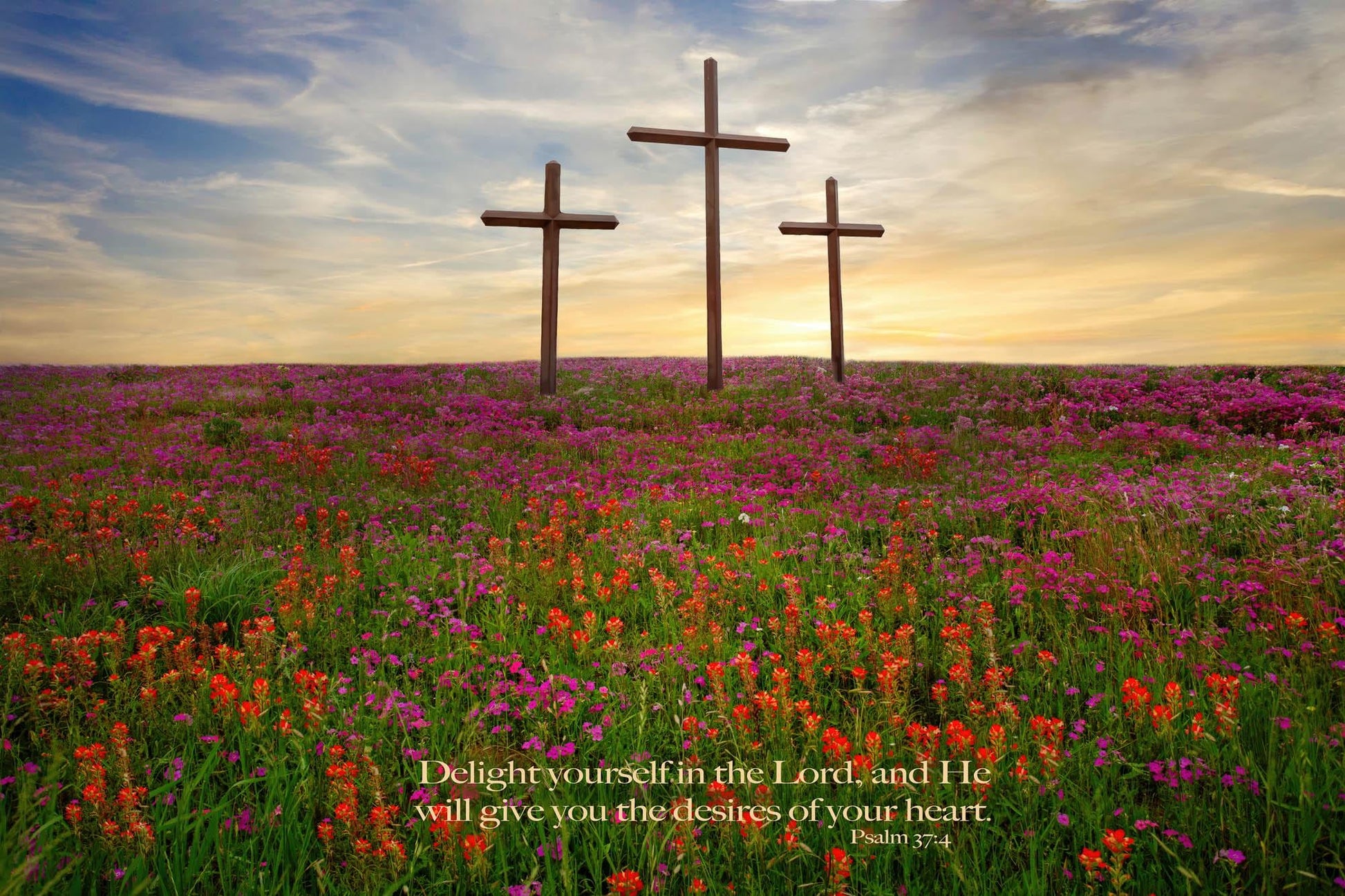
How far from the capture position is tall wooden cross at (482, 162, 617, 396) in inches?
642

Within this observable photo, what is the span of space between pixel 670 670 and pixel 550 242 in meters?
14.1

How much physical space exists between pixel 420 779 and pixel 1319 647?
4.77 meters

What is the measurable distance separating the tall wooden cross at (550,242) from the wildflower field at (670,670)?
7.26 metres

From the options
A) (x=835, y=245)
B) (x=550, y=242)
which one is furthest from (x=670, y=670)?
(x=835, y=245)

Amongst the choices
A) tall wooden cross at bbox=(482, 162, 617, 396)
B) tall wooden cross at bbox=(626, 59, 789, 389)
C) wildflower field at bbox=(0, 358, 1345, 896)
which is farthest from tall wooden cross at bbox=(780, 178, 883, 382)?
wildflower field at bbox=(0, 358, 1345, 896)

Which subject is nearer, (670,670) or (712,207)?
(670,670)

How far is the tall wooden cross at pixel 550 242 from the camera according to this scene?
16312mm

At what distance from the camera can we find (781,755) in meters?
3.21

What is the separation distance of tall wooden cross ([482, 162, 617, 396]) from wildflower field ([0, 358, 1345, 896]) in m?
7.26

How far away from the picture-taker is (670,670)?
3922 mm

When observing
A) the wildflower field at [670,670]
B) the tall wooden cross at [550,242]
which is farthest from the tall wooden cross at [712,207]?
the wildflower field at [670,670]

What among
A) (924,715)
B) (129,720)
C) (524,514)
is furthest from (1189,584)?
(129,720)

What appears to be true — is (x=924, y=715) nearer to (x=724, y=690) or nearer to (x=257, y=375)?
(x=724, y=690)

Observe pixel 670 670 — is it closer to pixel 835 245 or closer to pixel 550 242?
pixel 550 242
